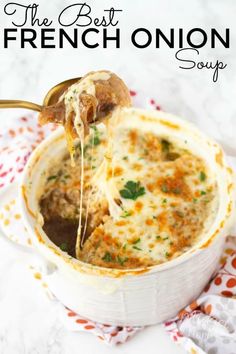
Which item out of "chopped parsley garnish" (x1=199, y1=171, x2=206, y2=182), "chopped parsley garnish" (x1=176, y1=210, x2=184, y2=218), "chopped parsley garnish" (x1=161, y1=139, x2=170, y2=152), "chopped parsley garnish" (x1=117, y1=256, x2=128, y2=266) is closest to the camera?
"chopped parsley garnish" (x1=117, y1=256, x2=128, y2=266)

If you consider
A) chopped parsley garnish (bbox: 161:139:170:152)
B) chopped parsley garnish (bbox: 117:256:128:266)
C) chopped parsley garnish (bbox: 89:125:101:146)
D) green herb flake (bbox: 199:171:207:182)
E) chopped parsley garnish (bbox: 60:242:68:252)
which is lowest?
chopped parsley garnish (bbox: 117:256:128:266)

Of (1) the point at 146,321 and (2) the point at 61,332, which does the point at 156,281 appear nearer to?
(1) the point at 146,321

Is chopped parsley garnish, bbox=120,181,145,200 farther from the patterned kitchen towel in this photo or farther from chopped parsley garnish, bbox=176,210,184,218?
the patterned kitchen towel

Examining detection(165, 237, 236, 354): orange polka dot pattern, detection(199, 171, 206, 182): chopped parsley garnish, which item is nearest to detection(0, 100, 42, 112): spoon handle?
detection(199, 171, 206, 182): chopped parsley garnish

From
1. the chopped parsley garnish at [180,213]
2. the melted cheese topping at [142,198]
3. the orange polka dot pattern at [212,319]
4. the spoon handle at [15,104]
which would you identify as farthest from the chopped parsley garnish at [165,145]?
the spoon handle at [15,104]

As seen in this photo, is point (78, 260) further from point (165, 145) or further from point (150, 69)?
point (150, 69)

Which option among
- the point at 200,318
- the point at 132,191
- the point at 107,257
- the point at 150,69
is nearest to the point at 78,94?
the point at 132,191

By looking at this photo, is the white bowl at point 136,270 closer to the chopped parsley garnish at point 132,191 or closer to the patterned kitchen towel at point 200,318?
the patterned kitchen towel at point 200,318
